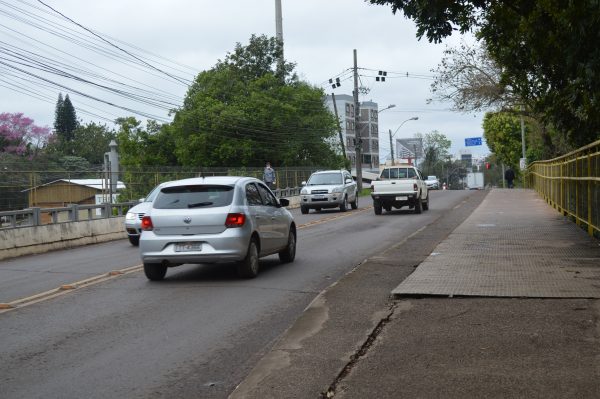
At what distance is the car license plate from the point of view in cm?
1110

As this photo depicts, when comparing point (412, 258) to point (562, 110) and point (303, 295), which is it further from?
point (562, 110)

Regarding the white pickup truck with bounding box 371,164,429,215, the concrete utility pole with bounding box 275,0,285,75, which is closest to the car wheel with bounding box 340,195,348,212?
the white pickup truck with bounding box 371,164,429,215

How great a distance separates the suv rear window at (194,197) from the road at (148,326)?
121 cm

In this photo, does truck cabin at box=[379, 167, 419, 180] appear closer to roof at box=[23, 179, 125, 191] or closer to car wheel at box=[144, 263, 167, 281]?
roof at box=[23, 179, 125, 191]

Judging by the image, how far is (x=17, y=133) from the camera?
7381cm

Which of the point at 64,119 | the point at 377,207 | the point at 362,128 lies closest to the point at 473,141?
the point at 362,128

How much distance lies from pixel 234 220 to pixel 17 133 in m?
68.8

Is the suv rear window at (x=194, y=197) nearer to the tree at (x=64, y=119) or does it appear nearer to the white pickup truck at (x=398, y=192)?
the white pickup truck at (x=398, y=192)

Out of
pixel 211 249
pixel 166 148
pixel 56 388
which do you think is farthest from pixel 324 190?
pixel 166 148

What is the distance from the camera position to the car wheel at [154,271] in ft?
37.8

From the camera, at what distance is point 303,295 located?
9.88 metres

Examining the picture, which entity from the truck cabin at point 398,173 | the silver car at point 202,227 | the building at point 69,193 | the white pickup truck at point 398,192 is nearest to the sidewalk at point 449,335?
the silver car at point 202,227

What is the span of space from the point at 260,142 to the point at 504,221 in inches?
1584

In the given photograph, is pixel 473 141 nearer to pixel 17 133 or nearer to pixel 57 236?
pixel 17 133
